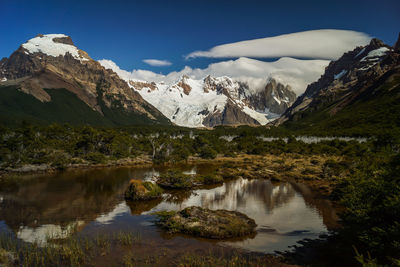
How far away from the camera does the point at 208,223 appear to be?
2548 centimetres

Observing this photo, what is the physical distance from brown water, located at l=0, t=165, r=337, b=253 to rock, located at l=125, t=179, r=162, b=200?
4.56ft

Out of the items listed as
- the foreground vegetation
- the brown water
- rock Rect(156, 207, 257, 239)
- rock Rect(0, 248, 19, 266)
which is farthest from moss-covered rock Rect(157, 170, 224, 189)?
rock Rect(0, 248, 19, 266)

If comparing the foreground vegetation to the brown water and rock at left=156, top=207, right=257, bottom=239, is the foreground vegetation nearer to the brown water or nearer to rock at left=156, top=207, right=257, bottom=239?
the brown water

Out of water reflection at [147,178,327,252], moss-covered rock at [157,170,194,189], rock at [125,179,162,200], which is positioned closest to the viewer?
water reflection at [147,178,327,252]

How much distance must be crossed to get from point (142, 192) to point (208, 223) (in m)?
15.7

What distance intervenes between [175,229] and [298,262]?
1133 centimetres

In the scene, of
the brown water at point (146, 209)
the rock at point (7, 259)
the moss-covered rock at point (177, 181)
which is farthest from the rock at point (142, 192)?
the rock at point (7, 259)

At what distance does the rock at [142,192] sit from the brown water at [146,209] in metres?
1.39

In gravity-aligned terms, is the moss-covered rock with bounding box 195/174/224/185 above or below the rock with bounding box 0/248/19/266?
above

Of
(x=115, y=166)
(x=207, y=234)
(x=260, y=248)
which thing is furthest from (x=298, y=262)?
(x=115, y=166)

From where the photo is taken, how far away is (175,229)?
996 inches

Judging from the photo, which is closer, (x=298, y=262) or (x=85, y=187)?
(x=298, y=262)

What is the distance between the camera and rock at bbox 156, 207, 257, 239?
24422 millimetres

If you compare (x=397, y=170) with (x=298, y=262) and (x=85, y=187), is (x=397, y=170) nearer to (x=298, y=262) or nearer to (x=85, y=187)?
(x=298, y=262)
